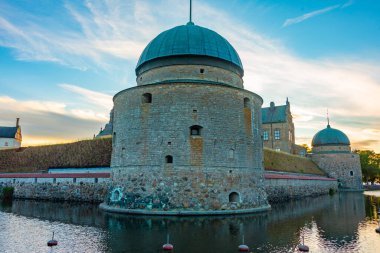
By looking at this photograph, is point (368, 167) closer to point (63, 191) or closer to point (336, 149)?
point (336, 149)

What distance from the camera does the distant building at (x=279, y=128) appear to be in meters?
40.6

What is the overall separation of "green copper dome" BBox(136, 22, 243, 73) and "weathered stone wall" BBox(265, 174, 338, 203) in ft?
29.0

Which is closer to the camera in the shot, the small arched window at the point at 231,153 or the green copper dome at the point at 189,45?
the small arched window at the point at 231,153

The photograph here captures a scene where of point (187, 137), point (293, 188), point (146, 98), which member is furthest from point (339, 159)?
point (146, 98)

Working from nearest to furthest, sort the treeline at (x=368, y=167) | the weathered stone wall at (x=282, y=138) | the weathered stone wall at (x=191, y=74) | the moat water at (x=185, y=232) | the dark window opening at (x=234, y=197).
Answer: the moat water at (x=185, y=232) < the dark window opening at (x=234, y=197) < the weathered stone wall at (x=191, y=74) < the weathered stone wall at (x=282, y=138) < the treeline at (x=368, y=167)

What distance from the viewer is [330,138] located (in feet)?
136

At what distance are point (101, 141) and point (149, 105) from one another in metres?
10.9

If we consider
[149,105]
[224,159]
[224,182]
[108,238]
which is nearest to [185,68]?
[149,105]

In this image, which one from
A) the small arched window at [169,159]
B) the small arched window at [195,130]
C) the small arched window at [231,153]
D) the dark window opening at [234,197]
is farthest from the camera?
the small arched window at [231,153]

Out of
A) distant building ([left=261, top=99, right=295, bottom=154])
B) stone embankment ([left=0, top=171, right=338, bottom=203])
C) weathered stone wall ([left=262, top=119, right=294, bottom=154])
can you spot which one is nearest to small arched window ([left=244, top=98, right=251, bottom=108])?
stone embankment ([left=0, top=171, right=338, bottom=203])

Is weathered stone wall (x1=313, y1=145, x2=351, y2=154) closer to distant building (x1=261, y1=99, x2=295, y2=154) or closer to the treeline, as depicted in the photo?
distant building (x1=261, y1=99, x2=295, y2=154)

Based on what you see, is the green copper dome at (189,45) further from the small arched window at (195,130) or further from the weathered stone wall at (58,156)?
the weathered stone wall at (58,156)

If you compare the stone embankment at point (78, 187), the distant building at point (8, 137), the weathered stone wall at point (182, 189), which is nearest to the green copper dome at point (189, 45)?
the weathered stone wall at point (182, 189)

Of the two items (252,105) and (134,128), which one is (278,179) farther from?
(134,128)
